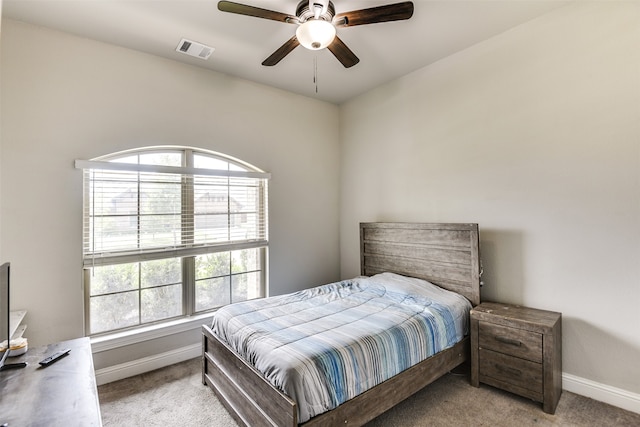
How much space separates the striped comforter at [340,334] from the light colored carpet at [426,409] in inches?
14.8

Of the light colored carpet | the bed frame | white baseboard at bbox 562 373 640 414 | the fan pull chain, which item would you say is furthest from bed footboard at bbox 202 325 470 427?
the fan pull chain

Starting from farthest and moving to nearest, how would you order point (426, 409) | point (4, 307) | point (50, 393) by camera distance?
point (426, 409) → point (4, 307) → point (50, 393)

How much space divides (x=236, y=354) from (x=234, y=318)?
298mm

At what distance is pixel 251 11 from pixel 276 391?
6.96 ft

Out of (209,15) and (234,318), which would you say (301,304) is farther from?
(209,15)

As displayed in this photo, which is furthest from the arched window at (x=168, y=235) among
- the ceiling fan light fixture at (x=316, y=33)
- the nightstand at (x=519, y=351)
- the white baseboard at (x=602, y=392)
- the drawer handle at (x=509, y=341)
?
the white baseboard at (x=602, y=392)

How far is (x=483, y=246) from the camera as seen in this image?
273cm

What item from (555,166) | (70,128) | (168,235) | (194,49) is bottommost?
(168,235)

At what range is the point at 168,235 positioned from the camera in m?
2.85

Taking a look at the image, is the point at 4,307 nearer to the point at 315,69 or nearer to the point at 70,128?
the point at 70,128

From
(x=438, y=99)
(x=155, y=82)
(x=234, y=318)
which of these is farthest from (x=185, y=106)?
(x=438, y=99)

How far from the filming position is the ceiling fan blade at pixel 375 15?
172 cm

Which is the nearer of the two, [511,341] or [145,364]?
[511,341]

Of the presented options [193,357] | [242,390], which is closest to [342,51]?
[242,390]
